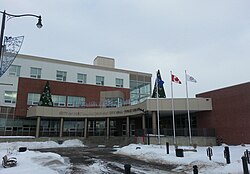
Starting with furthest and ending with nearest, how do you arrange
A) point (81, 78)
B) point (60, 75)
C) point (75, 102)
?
point (81, 78), point (60, 75), point (75, 102)

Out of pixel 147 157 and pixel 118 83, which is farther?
pixel 118 83

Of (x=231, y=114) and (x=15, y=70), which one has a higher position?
(x=15, y=70)

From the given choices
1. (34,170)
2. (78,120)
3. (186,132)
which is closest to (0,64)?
(34,170)

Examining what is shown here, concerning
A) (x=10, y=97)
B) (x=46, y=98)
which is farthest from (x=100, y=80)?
(x=10, y=97)

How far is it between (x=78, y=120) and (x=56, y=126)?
4362mm

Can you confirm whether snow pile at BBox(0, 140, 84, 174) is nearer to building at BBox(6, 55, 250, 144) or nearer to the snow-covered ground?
the snow-covered ground

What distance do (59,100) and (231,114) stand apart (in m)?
31.5

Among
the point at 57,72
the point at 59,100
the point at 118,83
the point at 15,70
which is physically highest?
the point at 57,72

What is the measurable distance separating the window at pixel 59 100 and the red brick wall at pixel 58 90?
0.66 meters

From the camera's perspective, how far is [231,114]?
30594 mm

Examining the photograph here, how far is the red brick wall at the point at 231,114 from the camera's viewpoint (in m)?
28.8

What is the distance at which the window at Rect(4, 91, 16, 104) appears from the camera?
140ft

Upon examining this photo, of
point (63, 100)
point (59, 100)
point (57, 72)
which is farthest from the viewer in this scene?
point (57, 72)

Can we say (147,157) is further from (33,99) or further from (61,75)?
(61,75)
